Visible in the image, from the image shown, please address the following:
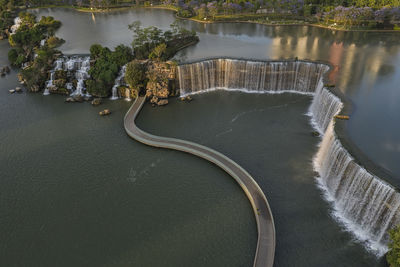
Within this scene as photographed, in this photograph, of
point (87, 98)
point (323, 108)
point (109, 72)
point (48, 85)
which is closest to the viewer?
point (323, 108)

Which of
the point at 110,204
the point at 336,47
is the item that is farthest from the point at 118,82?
the point at 336,47

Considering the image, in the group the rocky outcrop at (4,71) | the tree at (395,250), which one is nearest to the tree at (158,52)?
the rocky outcrop at (4,71)

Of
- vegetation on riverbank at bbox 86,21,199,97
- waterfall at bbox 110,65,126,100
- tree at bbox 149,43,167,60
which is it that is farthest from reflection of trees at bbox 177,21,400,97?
waterfall at bbox 110,65,126,100

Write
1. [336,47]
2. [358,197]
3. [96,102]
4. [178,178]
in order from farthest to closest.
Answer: [336,47] < [96,102] < [178,178] < [358,197]

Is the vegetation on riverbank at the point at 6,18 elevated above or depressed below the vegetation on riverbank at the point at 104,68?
above

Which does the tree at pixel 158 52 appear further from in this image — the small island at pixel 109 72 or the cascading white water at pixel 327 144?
the cascading white water at pixel 327 144

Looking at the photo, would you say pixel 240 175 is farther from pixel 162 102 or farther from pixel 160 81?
pixel 160 81
